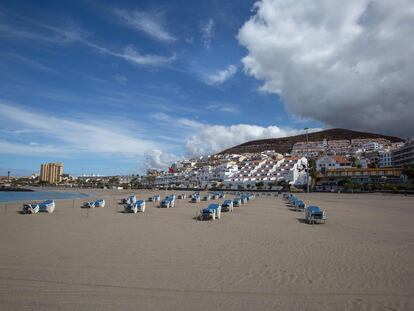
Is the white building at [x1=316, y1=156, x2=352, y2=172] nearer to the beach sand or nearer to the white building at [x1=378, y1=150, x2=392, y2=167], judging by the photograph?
the white building at [x1=378, y1=150, x2=392, y2=167]

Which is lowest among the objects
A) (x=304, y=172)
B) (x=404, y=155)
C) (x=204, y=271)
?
(x=204, y=271)

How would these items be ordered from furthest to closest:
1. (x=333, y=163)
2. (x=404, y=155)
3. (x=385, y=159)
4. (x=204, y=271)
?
(x=385, y=159)
(x=333, y=163)
(x=404, y=155)
(x=204, y=271)

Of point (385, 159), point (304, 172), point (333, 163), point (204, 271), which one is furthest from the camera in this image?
point (385, 159)

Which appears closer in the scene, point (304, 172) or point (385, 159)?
point (304, 172)

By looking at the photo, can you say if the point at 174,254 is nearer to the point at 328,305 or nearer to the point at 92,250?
the point at 92,250

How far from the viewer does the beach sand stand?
17.9 ft

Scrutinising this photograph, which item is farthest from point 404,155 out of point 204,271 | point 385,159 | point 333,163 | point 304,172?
point 204,271

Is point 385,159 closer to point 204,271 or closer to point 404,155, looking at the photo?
point 404,155

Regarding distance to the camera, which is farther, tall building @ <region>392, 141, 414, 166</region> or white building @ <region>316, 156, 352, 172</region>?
white building @ <region>316, 156, 352, 172</region>

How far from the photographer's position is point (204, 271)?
23.7 feet

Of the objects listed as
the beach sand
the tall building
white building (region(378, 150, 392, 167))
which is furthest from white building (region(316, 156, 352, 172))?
the beach sand

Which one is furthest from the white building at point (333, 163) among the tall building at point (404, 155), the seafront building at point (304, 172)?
the tall building at point (404, 155)

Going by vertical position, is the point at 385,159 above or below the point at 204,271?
above

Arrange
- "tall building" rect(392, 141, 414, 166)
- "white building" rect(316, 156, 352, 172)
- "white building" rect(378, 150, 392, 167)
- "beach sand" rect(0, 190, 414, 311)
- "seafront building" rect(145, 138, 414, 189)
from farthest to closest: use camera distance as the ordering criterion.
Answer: "white building" rect(378, 150, 392, 167) < "white building" rect(316, 156, 352, 172) < "tall building" rect(392, 141, 414, 166) < "seafront building" rect(145, 138, 414, 189) < "beach sand" rect(0, 190, 414, 311)
